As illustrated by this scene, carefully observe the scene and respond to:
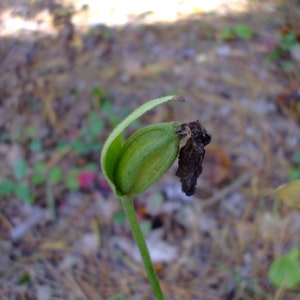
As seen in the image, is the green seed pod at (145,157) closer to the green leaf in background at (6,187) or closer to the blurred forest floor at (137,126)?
the blurred forest floor at (137,126)

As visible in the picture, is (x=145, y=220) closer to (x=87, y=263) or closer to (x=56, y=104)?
(x=87, y=263)

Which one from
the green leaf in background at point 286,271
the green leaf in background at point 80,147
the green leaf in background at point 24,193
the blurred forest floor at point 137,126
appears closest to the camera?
the green leaf in background at point 286,271

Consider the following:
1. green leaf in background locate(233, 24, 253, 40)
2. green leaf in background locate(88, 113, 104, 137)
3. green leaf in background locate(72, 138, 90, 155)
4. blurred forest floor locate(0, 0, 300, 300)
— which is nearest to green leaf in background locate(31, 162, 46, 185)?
blurred forest floor locate(0, 0, 300, 300)

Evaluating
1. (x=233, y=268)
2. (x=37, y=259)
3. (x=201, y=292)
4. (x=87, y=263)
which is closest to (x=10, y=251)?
(x=37, y=259)

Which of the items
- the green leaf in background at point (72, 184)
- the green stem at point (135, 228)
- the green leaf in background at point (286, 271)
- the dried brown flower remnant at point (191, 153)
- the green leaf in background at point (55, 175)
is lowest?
the green leaf in background at point (286, 271)

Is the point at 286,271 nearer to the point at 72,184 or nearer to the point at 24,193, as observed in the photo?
the point at 72,184

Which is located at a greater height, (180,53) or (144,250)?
(144,250)

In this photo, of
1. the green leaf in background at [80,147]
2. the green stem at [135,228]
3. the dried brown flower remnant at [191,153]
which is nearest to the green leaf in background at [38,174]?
the green leaf in background at [80,147]
